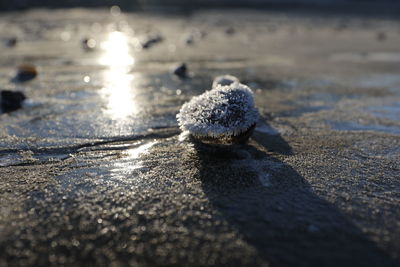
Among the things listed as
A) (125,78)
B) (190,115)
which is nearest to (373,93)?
(190,115)

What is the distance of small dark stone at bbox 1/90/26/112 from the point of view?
356 centimetres

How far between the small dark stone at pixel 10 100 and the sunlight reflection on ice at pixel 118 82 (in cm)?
90

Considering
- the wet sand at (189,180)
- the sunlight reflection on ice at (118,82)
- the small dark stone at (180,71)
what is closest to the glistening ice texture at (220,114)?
the wet sand at (189,180)

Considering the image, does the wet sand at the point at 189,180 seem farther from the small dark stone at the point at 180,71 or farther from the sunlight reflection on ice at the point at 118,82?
the small dark stone at the point at 180,71

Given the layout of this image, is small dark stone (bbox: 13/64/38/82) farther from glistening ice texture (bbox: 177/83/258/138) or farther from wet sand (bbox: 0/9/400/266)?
glistening ice texture (bbox: 177/83/258/138)

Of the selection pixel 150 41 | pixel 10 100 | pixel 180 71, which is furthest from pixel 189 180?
pixel 150 41

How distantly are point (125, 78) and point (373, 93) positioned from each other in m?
3.48

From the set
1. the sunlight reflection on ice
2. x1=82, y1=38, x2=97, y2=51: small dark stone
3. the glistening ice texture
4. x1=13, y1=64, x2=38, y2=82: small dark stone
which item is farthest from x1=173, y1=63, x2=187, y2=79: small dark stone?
x1=82, y1=38, x2=97, y2=51: small dark stone

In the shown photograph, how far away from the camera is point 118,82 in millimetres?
4949

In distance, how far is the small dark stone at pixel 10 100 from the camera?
11.7 ft

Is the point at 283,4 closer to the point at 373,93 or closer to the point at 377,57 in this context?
the point at 377,57

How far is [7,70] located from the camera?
550 cm

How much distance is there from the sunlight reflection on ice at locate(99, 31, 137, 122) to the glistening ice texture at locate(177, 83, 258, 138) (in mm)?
930

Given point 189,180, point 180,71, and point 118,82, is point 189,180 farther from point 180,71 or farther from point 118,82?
point 180,71
